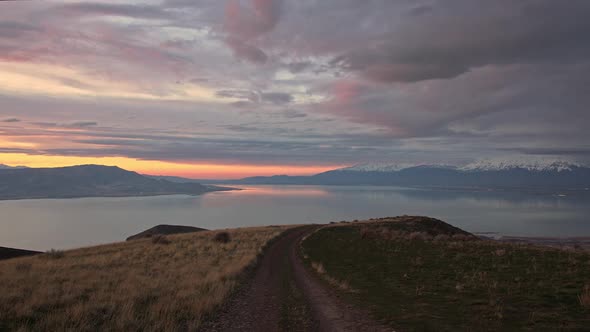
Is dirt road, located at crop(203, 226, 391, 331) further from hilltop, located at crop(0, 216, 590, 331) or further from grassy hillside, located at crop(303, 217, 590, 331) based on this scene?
grassy hillside, located at crop(303, 217, 590, 331)

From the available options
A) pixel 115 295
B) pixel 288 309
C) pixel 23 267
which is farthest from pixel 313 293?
pixel 23 267

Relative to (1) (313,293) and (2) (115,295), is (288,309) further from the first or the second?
(2) (115,295)

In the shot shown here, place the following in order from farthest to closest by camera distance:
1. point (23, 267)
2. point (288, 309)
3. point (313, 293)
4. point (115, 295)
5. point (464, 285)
→ point (23, 267) < point (313, 293) < point (464, 285) < point (115, 295) < point (288, 309)

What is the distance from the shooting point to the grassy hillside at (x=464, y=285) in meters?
10.7

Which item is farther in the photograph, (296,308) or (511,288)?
(511,288)

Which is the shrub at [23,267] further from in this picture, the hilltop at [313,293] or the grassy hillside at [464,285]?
the grassy hillside at [464,285]

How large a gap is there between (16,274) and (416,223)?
5404cm

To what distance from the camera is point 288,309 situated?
13273mm

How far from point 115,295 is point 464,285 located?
14.6 meters

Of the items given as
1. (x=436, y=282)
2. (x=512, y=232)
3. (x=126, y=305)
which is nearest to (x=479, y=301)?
(x=436, y=282)

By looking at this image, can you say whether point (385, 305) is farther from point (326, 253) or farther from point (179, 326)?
point (326, 253)

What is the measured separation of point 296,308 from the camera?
1327 centimetres

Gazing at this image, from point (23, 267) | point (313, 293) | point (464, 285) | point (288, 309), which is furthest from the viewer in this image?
point (23, 267)

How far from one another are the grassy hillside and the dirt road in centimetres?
88
